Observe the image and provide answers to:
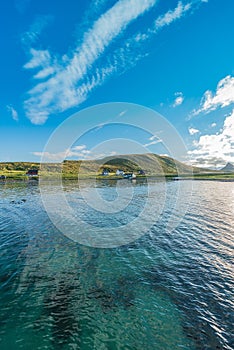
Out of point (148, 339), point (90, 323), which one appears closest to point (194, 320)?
point (148, 339)

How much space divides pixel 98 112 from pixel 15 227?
942 inches

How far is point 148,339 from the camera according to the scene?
390 inches

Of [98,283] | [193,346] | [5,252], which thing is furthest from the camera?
[5,252]

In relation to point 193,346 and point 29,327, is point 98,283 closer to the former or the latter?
point 29,327

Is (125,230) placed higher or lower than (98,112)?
lower

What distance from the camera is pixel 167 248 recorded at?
21188 mm

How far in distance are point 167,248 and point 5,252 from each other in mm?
16232

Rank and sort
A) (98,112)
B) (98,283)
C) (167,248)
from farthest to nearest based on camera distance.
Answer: (98,112) < (167,248) < (98,283)

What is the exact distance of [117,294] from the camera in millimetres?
13406

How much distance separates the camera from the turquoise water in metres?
10.0

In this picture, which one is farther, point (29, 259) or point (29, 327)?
point (29, 259)

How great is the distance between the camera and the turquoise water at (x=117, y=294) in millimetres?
10023

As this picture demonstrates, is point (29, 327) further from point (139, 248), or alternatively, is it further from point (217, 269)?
point (217, 269)

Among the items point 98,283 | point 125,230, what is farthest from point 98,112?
point 98,283
